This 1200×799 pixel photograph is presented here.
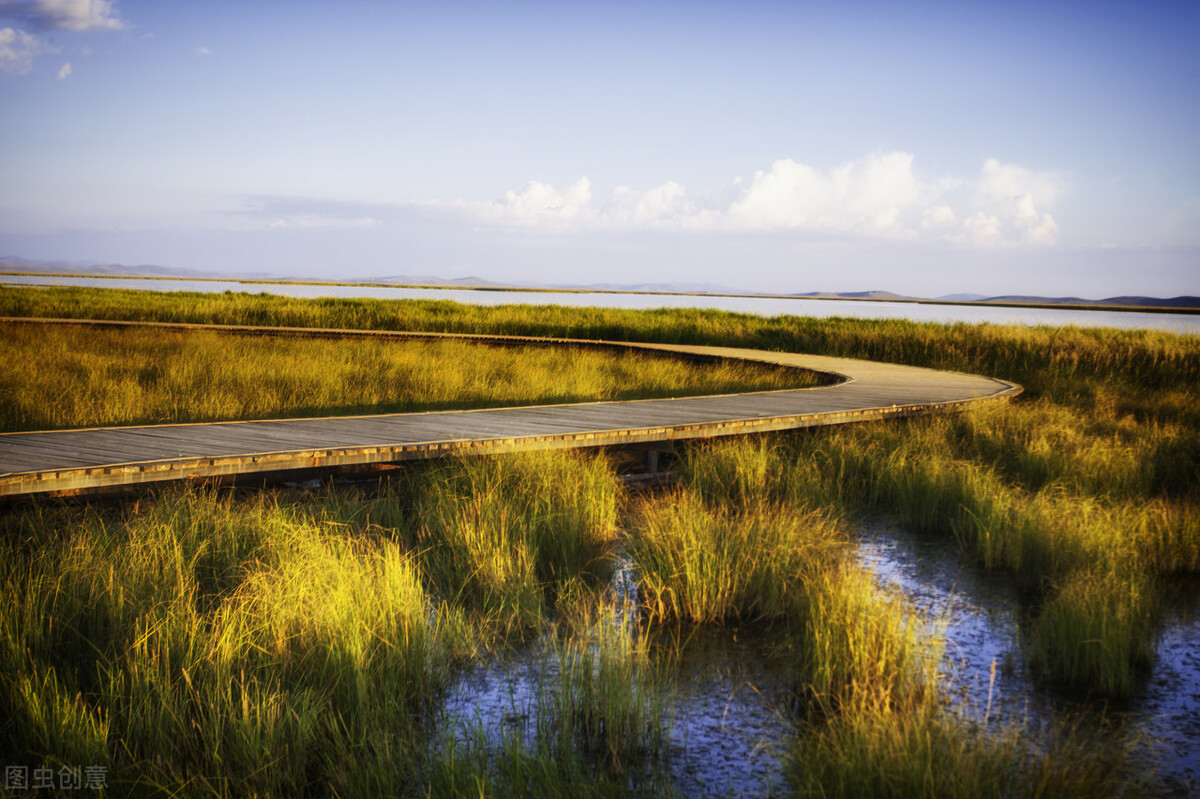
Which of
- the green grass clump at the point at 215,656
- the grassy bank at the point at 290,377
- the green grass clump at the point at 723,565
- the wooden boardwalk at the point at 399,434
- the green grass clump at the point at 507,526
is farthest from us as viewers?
the grassy bank at the point at 290,377

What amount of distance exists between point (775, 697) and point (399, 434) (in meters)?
3.75

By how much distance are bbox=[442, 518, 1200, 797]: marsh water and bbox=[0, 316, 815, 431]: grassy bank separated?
602 centimetres

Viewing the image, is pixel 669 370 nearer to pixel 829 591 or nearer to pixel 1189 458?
pixel 1189 458

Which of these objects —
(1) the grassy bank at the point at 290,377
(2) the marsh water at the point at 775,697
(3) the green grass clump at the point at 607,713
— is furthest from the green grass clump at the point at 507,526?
(1) the grassy bank at the point at 290,377

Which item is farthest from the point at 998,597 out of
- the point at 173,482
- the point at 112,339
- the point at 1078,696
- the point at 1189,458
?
the point at 112,339

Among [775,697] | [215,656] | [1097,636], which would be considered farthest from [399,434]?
[1097,636]

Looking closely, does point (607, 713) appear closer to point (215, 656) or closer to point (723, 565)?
point (215, 656)

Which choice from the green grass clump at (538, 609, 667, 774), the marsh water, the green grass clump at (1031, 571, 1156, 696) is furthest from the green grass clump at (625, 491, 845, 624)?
the green grass clump at (1031, 571, 1156, 696)

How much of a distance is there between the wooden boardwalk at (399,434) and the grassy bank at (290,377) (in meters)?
2.17

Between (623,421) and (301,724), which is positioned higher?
(623,421)

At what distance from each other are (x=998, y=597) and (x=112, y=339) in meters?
15.1

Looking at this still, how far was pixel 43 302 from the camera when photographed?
2602 cm

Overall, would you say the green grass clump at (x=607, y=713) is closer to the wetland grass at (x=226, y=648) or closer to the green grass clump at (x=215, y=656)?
the wetland grass at (x=226, y=648)

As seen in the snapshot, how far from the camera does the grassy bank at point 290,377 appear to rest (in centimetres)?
918
